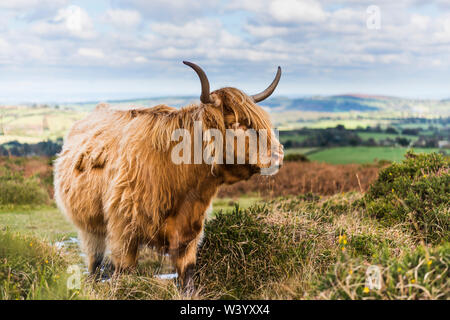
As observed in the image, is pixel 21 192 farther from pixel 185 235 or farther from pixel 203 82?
pixel 203 82

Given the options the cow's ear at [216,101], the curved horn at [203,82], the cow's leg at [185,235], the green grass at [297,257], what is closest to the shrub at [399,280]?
the green grass at [297,257]

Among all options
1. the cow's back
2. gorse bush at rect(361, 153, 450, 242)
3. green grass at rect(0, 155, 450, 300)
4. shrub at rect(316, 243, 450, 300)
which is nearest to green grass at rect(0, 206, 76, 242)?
green grass at rect(0, 155, 450, 300)

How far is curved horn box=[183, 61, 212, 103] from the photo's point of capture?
14.6 ft

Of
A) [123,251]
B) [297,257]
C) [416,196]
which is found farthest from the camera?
[416,196]

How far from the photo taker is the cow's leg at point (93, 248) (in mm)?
5836

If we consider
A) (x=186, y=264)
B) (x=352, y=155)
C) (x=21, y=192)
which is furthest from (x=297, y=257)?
(x=352, y=155)

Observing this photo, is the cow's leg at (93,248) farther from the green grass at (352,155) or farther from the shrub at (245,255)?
the green grass at (352,155)

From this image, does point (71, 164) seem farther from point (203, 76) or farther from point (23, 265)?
point (203, 76)

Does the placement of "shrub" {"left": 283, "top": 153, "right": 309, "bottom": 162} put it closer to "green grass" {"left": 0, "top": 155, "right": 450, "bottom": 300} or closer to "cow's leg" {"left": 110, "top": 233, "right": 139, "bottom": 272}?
"green grass" {"left": 0, "top": 155, "right": 450, "bottom": 300}

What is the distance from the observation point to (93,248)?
5.97 metres

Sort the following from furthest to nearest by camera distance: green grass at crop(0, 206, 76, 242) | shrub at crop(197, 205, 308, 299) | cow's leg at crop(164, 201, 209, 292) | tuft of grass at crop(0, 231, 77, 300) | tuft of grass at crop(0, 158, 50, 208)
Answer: tuft of grass at crop(0, 158, 50, 208) → green grass at crop(0, 206, 76, 242) → shrub at crop(197, 205, 308, 299) → cow's leg at crop(164, 201, 209, 292) → tuft of grass at crop(0, 231, 77, 300)

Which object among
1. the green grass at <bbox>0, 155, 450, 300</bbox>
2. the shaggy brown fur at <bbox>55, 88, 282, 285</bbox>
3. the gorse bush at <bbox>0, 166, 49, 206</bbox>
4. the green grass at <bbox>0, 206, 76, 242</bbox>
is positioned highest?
the shaggy brown fur at <bbox>55, 88, 282, 285</bbox>

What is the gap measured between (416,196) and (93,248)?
181 inches
